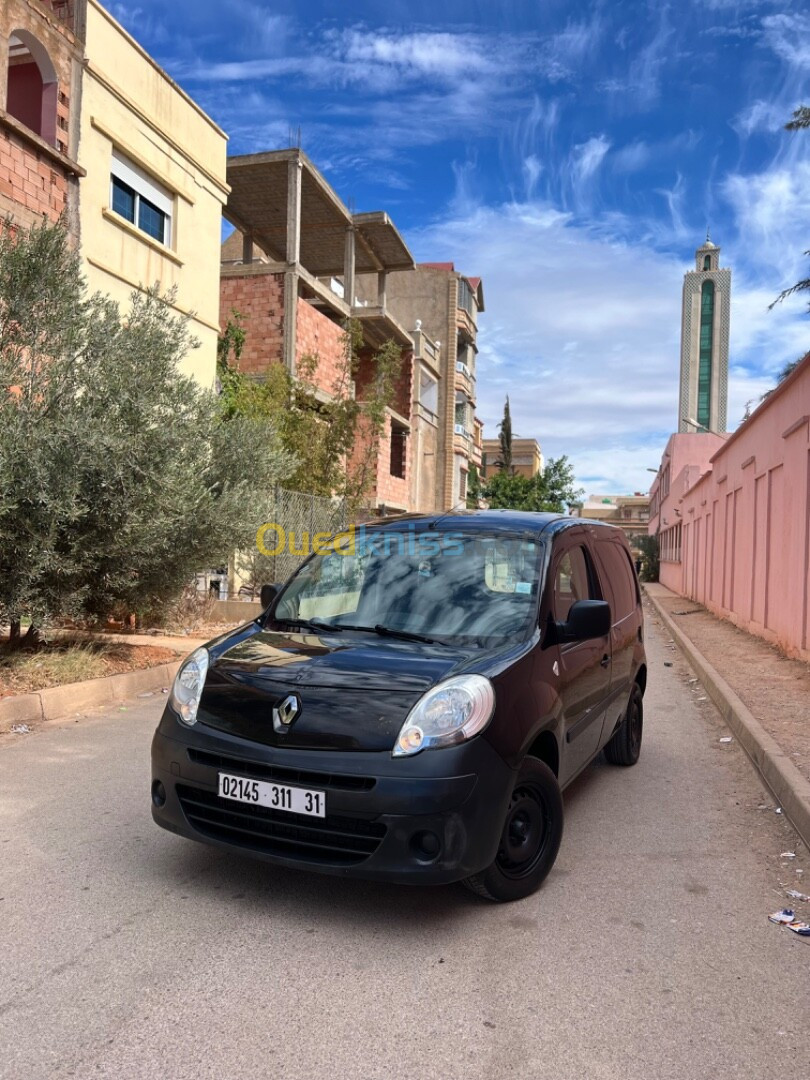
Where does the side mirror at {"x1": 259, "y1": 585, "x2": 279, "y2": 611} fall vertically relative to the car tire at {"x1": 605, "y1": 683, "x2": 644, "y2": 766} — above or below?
above

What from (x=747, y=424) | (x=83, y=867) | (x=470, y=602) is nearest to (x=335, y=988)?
(x=83, y=867)

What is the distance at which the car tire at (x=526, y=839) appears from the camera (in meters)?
3.64

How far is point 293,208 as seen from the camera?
22688 millimetres

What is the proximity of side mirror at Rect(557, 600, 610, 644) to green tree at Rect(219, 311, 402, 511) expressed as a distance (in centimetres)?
1452

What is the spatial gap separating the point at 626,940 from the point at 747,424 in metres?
16.2

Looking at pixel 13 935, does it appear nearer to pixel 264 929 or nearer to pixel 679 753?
pixel 264 929

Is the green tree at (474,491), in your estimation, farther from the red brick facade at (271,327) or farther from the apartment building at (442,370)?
the red brick facade at (271,327)

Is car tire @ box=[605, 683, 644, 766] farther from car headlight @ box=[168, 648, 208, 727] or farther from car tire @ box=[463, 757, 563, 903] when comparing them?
car headlight @ box=[168, 648, 208, 727]

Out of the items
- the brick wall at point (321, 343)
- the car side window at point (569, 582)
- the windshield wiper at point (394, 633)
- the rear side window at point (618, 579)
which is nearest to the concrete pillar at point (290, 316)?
the brick wall at point (321, 343)

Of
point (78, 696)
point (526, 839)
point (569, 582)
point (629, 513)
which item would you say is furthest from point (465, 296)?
point (629, 513)

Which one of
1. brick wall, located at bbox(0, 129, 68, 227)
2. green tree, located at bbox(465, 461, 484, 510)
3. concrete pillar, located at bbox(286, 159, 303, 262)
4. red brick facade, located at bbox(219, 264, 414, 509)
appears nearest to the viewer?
brick wall, located at bbox(0, 129, 68, 227)

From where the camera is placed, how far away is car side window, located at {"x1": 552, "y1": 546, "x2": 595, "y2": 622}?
15.0 feet

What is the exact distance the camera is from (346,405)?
20672 millimetres

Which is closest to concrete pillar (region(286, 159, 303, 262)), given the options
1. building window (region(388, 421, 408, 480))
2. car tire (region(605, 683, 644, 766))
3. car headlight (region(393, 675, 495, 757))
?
building window (region(388, 421, 408, 480))
